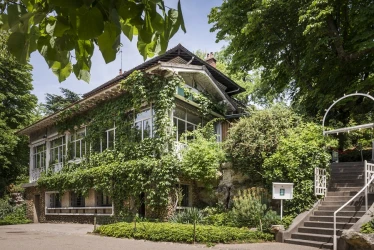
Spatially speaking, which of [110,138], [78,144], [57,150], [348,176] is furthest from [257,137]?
[57,150]

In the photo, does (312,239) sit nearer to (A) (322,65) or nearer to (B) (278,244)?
(B) (278,244)

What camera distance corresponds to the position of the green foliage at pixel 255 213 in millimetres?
12156

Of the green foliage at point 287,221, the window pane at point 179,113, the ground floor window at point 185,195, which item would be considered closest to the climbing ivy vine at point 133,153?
the window pane at point 179,113

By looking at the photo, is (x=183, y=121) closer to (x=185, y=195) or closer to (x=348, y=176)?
(x=185, y=195)

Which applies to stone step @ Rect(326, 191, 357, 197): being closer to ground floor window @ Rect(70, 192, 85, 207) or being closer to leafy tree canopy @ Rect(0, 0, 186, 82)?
leafy tree canopy @ Rect(0, 0, 186, 82)

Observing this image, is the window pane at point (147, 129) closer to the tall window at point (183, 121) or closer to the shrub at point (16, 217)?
the tall window at point (183, 121)

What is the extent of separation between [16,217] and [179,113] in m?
14.3

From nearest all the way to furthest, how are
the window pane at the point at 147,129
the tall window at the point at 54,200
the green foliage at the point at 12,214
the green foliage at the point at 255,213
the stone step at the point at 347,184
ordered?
the green foliage at the point at 255,213 < the stone step at the point at 347,184 < the window pane at the point at 147,129 < the green foliage at the point at 12,214 < the tall window at the point at 54,200

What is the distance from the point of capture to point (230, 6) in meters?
18.9

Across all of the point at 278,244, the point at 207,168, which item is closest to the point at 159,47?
the point at 278,244

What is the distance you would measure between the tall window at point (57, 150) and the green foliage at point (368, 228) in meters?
18.8

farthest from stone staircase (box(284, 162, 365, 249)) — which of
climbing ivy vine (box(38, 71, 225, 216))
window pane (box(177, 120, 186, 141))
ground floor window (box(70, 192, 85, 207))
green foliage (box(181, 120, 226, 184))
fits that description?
ground floor window (box(70, 192, 85, 207))

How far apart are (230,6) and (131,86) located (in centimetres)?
689

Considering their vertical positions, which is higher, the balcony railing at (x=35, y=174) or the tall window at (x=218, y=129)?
the tall window at (x=218, y=129)
